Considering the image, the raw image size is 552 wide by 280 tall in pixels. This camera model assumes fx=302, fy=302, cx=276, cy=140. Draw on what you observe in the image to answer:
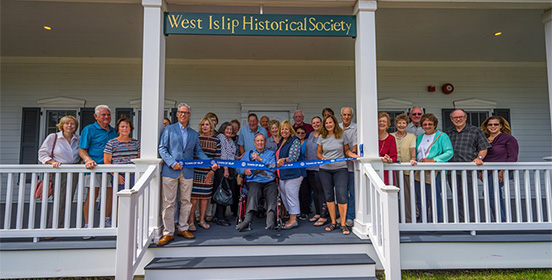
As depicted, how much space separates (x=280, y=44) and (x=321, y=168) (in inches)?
109

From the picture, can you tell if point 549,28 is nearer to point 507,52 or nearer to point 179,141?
point 507,52

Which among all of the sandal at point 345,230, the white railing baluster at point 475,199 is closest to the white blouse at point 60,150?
the sandal at point 345,230

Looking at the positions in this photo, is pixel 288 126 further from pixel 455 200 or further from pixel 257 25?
pixel 455 200

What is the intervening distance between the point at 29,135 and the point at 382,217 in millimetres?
6747

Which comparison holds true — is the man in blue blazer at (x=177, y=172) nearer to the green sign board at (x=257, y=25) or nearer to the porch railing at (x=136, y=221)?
the porch railing at (x=136, y=221)

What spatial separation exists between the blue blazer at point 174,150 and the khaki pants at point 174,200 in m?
0.07

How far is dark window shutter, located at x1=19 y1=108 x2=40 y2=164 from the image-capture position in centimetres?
597

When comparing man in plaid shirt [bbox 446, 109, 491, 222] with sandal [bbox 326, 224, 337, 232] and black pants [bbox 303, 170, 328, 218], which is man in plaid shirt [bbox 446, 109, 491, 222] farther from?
black pants [bbox 303, 170, 328, 218]

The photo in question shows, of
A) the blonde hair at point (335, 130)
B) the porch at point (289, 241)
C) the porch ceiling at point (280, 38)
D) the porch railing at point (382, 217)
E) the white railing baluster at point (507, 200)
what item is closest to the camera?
the porch railing at point (382, 217)

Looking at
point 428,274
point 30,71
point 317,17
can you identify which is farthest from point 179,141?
point 30,71

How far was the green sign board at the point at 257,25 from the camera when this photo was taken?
3.66 metres

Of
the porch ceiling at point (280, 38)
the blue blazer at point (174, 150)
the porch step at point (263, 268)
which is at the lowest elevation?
the porch step at point (263, 268)

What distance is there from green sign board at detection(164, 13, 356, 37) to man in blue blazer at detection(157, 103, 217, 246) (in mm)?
992

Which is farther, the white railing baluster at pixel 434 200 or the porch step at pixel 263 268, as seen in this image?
the white railing baluster at pixel 434 200
